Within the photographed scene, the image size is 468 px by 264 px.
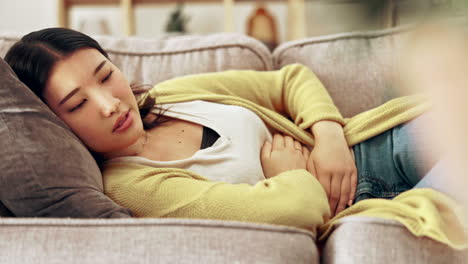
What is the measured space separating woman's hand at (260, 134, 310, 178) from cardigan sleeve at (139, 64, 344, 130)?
0.24 feet

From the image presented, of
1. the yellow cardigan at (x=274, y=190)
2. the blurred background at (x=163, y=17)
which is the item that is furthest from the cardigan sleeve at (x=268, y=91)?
the blurred background at (x=163, y=17)

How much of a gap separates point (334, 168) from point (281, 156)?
0.13 meters

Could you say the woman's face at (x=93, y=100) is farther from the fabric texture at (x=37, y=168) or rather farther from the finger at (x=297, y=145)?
the finger at (x=297, y=145)

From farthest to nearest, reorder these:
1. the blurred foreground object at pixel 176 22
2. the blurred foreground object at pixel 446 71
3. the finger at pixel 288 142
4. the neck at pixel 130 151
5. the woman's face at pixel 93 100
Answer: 1. the blurred foreground object at pixel 176 22
2. the finger at pixel 288 142
3. the neck at pixel 130 151
4. the woman's face at pixel 93 100
5. the blurred foreground object at pixel 446 71

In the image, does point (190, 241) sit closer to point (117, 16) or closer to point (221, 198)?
point (221, 198)

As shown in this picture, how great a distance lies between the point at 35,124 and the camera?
824 mm

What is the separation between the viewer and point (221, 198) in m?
0.86

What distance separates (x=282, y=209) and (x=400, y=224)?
0.65ft

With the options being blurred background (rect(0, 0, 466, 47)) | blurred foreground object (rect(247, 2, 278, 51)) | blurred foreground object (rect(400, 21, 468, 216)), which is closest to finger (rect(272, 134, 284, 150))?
blurred foreground object (rect(400, 21, 468, 216))

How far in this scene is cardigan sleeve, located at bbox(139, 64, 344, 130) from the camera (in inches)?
47.6

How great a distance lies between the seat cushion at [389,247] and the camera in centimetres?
74

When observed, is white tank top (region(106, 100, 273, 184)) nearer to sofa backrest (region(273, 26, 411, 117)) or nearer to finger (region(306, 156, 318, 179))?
finger (region(306, 156, 318, 179))

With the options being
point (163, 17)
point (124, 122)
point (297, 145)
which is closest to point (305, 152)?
point (297, 145)

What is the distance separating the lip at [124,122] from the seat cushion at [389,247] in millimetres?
502
